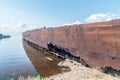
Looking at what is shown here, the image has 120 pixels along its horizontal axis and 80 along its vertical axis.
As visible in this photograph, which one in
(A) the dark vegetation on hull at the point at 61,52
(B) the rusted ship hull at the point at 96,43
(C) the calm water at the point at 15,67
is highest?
(B) the rusted ship hull at the point at 96,43

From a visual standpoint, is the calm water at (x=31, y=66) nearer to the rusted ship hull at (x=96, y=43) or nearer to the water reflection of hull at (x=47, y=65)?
the water reflection of hull at (x=47, y=65)

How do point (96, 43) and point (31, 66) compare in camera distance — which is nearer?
point (96, 43)

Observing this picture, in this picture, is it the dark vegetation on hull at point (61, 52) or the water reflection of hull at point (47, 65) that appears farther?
the dark vegetation on hull at point (61, 52)

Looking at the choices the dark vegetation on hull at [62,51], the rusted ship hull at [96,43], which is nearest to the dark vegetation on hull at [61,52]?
the dark vegetation on hull at [62,51]

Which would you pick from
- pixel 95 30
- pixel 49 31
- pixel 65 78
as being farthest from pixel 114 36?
pixel 49 31

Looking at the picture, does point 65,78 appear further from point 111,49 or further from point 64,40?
point 64,40

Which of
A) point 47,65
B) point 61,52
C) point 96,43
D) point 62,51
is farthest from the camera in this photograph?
point 61,52

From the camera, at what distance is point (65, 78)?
19.6 ft

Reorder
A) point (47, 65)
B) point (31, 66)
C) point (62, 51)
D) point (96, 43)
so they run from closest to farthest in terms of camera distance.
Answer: point (96, 43) < point (47, 65) < point (31, 66) < point (62, 51)

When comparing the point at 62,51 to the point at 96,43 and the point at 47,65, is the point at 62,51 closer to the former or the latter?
the point at 47,65

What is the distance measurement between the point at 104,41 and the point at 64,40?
373 centimetres

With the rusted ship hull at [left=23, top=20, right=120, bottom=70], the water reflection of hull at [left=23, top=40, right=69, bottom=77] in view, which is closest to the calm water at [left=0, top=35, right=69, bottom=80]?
the water reflection of hull at [left=23, top=40, right=69, bottom=77]

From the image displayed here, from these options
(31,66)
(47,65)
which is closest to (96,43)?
(47,65)

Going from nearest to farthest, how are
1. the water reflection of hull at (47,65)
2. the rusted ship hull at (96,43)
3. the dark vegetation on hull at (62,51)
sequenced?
1. the rusted ship hull at (96,43)
2. the water reflection of hull at (47,65)
3. the dark vegetation on hull at (62,51)
